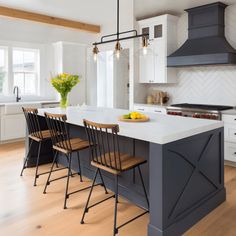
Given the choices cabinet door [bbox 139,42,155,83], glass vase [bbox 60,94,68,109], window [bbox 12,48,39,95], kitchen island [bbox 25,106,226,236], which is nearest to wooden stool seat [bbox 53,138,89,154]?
kitchen island [bbox 25,106,226,236]

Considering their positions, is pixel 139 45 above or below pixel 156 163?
above

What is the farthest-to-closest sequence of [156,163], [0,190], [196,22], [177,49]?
[177,49] < [196,22] < [0,190] < [156,163]

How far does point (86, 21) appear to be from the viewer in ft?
20.4

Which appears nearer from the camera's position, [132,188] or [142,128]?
[142,128]

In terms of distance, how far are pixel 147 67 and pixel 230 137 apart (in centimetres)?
239

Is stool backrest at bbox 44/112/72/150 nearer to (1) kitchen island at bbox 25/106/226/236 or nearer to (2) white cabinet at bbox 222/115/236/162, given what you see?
(1) kitchen island at bbox 25/106/226/236

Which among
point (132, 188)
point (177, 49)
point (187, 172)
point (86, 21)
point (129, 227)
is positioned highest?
point (86, 21)

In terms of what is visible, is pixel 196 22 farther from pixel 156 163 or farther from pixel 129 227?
pixel 129 227

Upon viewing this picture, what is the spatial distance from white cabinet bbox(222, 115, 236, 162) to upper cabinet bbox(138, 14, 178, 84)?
65.8 inches

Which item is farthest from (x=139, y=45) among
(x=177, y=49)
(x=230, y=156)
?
(x=230, y=156)

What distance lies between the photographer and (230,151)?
4254mm

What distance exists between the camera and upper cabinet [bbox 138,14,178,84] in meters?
5.33

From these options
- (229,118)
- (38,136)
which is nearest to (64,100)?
(38,136)

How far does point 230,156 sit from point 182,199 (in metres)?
2.21
